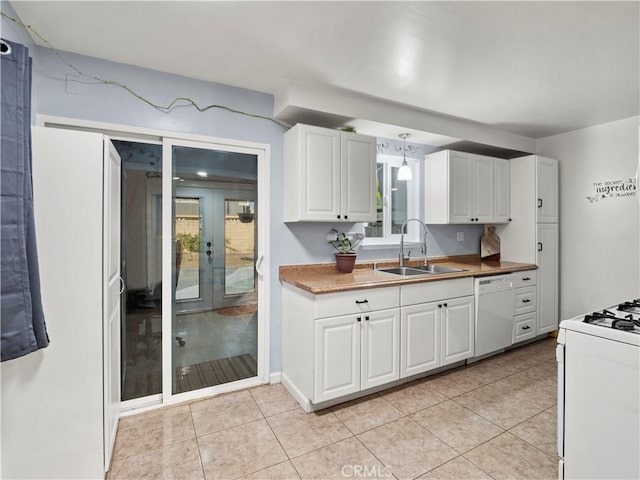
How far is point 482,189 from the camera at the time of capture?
366 cm

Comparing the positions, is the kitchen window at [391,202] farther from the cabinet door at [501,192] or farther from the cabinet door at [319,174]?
the cabinet door at [501,192]

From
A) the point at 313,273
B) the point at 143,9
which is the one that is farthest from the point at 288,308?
the point at 143,9

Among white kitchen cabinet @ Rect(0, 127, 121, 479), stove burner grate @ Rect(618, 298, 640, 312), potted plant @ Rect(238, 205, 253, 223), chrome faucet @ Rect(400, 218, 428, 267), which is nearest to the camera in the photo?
white kitchen cabinet @ Rect(0, 127, 121, 479)

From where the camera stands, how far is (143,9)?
1703mm

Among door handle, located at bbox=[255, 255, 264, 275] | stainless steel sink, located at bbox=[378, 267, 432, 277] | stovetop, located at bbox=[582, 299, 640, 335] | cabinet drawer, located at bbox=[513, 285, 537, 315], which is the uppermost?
door handle, located at bbox=[255, 255, 264, 275]

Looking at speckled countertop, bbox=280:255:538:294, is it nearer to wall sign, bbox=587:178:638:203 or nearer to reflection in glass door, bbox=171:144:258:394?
reflection in glass door, bbox=171:144:258:394

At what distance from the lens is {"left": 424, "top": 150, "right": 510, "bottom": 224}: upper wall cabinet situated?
3445 millimetres

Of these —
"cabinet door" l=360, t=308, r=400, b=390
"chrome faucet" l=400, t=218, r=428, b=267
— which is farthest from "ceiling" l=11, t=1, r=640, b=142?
"cabinet door" l=360, t=308, r=400, b=390

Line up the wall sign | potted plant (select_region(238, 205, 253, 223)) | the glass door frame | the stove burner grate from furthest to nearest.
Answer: the wall sign < potted plant (select_region(238, 205, 253, 223)) < the glass door frame < the stove burner grate

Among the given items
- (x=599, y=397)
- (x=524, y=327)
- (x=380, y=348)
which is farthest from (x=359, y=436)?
(x=524, y=327)

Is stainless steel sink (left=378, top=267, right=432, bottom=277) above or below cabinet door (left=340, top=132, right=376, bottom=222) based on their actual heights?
below

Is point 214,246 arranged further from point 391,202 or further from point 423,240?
point 423,240

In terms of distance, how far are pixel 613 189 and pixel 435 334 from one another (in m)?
2.54

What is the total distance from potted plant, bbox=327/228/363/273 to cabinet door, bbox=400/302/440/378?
0.62 m
